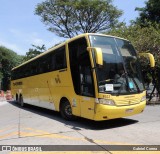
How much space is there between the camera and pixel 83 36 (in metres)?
10.3

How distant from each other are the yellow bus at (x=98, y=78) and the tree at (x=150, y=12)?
Answer: 24.5 m

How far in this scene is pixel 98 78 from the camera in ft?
30.9

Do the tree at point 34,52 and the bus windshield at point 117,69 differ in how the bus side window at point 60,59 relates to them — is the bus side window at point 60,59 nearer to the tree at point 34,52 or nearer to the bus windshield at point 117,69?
the bus windshield at point 117,69

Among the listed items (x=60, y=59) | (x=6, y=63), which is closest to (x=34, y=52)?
(x=6, y=63)

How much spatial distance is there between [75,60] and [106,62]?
4.93 ft

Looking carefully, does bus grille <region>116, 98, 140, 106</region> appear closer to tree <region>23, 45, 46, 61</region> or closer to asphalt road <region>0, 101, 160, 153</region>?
asphalt road <region>0, 101, 160, 153</region>

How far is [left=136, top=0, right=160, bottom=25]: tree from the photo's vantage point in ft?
113

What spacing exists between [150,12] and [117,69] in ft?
90.5

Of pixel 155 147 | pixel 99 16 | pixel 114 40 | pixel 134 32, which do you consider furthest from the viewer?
pixel 99 16

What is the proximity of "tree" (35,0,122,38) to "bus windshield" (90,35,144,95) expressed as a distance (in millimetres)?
24452

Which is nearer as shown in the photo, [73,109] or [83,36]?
[83,36]

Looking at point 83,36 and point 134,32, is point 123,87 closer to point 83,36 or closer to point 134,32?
point 83,36

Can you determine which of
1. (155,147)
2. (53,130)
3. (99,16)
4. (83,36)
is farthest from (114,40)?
(99,16)

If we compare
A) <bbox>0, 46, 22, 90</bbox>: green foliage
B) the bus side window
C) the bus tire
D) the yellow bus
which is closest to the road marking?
the yellow bus
